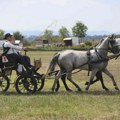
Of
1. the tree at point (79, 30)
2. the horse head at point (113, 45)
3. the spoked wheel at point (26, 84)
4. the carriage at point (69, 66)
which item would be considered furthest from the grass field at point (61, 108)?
the tree at point (79, 30)

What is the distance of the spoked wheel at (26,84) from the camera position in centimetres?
1340

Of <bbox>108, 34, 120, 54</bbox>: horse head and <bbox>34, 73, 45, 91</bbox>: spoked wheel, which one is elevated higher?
<bbox>108, 34, 120, 54</bbox>: horse head

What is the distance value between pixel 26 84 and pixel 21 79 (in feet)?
0.74

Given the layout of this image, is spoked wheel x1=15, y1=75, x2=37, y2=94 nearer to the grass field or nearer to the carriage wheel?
the carriage wheel

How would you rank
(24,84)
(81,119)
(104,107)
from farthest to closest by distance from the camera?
(24,84), (104,107), (81,119)

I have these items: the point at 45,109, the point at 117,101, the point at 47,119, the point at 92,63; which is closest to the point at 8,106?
the point at 45,109

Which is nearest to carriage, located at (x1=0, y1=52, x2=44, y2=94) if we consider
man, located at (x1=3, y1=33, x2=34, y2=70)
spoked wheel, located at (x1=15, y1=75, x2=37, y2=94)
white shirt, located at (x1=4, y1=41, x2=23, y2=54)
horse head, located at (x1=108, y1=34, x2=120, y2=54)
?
spoked wheel, located at (x1=15, y1=75, x2=37, y2=94)

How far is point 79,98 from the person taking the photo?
11.7m

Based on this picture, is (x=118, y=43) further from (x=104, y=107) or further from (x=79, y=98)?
(x=104, y=107)

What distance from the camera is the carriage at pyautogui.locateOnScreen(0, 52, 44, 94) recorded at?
13.4 m

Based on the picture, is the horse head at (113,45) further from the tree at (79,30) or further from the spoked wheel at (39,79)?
the tree at (79,30)

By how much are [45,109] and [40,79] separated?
3898 mm

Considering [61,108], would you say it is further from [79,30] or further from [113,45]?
[79,30]

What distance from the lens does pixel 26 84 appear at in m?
13.5
